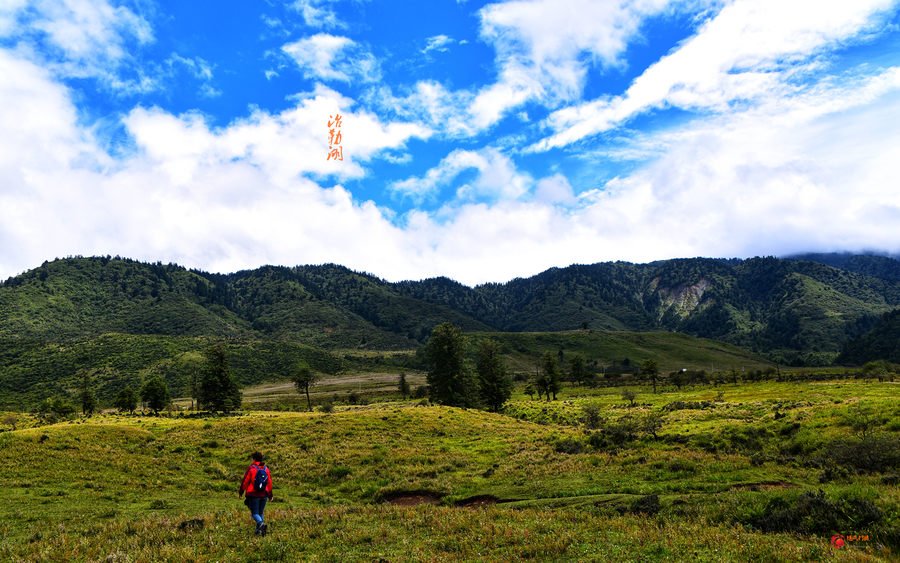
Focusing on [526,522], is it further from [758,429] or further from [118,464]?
[118,464]

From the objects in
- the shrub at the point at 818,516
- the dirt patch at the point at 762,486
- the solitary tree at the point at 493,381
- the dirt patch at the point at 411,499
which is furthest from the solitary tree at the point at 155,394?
the shrub at the point at 818,516

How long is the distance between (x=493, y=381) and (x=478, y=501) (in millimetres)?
60238

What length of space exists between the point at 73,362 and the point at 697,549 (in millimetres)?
191140

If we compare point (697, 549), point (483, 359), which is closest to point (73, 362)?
point (483, 359)

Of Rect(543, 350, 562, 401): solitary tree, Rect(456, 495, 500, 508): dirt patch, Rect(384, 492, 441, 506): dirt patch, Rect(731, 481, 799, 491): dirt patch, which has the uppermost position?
Rect(731, 481, 799, 491): dirt patch

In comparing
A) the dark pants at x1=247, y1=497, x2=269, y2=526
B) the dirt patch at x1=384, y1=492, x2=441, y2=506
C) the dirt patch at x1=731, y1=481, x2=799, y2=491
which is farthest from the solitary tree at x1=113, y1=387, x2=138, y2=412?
the dirt patch at x1=731, y1=481, x2=799, y2=491

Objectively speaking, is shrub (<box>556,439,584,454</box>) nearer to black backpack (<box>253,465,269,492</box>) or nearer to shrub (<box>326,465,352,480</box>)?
shrub (<box>326,465,352,480</box>)

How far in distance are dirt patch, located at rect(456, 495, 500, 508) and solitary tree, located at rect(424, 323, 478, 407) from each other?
5057 centimetres

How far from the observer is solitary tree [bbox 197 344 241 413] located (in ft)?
232

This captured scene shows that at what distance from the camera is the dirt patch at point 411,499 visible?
20.1m

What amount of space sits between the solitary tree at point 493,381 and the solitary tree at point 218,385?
1766 inches

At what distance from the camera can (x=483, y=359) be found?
81.0 metres
